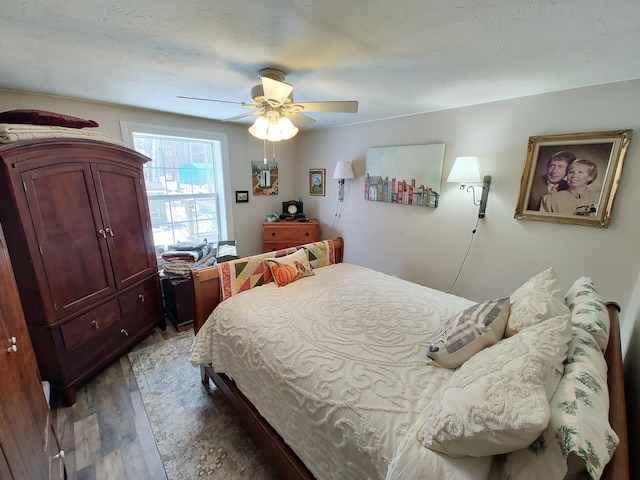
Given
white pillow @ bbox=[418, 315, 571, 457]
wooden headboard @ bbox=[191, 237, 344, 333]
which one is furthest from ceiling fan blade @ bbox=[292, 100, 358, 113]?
white pillow @ bbox=[418, 315, 571, 457]

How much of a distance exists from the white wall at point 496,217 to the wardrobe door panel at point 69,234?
2766 mm

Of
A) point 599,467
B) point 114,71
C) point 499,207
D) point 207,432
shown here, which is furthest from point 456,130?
point 207,432

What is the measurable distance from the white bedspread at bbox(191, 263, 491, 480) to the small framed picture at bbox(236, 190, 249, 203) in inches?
77.6

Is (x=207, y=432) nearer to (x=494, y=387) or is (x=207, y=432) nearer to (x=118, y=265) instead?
(x=118, y=265)

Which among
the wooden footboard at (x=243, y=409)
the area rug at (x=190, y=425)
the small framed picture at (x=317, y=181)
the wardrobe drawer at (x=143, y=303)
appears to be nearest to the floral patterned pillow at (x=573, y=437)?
the wooden footboard at (x=243, y=409)

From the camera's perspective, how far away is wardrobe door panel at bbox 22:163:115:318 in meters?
1.64

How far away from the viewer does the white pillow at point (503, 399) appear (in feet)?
2.19

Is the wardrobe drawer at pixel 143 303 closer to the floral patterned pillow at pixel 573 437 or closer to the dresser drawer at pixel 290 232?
the dresser drawer at pixel 290 232

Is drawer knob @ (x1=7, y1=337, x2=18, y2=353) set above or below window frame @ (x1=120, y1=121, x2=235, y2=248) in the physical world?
below

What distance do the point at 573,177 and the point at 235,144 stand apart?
3.55 metres

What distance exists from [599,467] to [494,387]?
22 centimetres

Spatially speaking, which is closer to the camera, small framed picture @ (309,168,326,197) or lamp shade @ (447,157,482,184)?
lamp shade @ (447,157,482,184)

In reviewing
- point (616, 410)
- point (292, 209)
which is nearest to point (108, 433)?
point (616, 410)

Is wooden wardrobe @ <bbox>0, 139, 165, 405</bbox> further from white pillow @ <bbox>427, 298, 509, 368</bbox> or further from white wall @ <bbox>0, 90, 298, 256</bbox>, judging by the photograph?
white pillow @ <bbox>427, 298, 509, 368</bbox>
